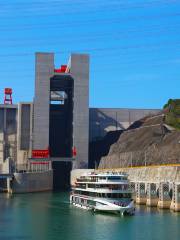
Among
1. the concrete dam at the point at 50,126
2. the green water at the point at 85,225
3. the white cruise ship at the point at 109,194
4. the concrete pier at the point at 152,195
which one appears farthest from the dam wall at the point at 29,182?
the concrete pier at the point at 152,195

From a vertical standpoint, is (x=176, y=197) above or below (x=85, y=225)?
above

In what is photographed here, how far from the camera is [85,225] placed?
66.3m

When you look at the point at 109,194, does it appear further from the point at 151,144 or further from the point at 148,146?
the point at 151,144

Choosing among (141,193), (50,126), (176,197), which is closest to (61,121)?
(50,126)

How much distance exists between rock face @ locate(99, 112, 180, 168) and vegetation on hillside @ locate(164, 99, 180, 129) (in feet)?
5.35

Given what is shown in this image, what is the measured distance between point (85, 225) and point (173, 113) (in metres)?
104

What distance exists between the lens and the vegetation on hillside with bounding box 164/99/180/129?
6289 inches

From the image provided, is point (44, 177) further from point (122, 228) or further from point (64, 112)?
point (122, 228)

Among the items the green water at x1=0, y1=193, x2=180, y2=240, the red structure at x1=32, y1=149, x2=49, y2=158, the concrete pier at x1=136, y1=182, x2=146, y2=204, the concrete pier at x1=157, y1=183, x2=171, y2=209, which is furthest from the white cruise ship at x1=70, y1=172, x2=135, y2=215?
the red structure at x1=32, y1=149, x2=49, y2=158

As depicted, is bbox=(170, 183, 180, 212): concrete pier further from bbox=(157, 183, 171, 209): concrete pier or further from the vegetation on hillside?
the vegetation on hillside

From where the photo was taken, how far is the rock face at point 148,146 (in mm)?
114875

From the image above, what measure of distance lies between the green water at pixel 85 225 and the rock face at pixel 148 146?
30983mm

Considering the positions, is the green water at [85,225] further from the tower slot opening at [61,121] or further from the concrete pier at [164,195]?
the tower slot opening at [61,121]

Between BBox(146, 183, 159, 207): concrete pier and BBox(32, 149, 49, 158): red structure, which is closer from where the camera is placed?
BBox(146, 183, 159, 207): concrete pier
